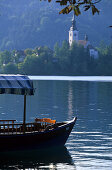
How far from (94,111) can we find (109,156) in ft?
101

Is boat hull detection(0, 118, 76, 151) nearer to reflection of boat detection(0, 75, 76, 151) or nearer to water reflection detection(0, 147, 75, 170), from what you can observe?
reflection of boat detection(0, 75, 76, 151)

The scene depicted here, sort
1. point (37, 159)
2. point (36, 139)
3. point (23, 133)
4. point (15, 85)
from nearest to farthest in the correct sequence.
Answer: point (37, 159)
point (23, 133)
point (15, 85)
point (36, 139)

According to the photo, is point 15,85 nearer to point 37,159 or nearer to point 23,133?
point 23,133

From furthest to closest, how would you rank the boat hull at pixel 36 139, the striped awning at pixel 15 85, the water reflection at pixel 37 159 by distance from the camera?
the striped awning at pixel 15 85 < the boat hull at pixel 36 139 < the water reflection at pixel 37 159

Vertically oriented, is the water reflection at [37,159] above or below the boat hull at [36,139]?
below

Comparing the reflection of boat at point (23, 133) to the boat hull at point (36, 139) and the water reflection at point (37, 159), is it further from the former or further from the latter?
the water reflection at point (37, 159)

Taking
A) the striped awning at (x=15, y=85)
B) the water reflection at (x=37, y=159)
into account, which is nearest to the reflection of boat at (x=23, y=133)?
the striped awning at (x=15, y=85)

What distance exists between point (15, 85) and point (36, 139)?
346 cm

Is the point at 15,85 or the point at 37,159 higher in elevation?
the point at 15,85

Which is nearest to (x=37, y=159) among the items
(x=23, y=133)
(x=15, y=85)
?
(x=23, y=133)

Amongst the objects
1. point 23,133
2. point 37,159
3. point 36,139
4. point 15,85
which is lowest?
point 37,159

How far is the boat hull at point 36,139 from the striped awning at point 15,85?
8.20 ft

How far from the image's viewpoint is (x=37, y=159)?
26922 millimetres

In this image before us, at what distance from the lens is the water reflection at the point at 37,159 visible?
82.7ft
